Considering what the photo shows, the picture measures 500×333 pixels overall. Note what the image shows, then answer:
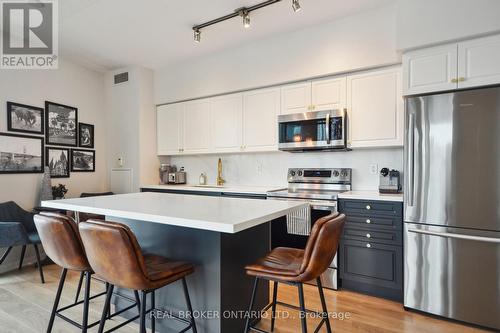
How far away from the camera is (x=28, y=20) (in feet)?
10.2

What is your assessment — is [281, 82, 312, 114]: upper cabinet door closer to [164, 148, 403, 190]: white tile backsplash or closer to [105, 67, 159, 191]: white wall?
[164, 148, 403, 190]: white tile backsplash

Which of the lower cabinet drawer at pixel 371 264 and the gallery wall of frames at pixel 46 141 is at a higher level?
the gallery wall of frames at pixel 46 141

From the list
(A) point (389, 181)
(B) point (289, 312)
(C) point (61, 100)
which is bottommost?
(B) point (289, 312)

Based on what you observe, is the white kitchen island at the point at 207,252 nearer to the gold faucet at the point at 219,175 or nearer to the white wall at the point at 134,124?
the gold faucet at the point at 219,175

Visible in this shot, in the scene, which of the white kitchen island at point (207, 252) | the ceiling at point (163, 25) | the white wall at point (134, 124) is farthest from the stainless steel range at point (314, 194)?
the white wall at point (134, 124)

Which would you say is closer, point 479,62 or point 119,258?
point 119,258

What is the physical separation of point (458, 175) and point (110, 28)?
3703 mm

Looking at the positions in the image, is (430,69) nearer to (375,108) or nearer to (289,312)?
(375,108)

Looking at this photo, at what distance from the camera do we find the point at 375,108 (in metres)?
2.98

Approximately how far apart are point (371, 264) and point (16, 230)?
3.51 m

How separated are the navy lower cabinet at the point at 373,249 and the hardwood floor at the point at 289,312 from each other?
12 centimetres

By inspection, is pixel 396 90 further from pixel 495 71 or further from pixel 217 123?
pixel 217 123

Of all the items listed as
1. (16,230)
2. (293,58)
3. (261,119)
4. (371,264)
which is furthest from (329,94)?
(16,230)

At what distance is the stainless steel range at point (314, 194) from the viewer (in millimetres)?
2889
